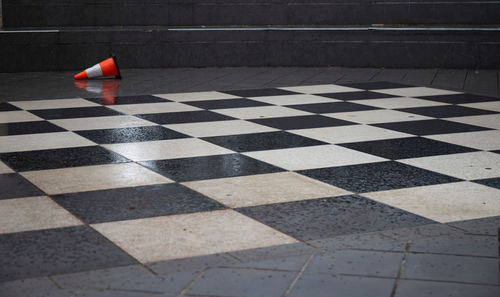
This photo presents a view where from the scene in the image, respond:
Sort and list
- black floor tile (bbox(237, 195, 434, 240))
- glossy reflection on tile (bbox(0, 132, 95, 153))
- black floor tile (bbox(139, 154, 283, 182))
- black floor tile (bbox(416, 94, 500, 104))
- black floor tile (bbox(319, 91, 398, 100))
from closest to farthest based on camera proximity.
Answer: black floor tile (bbox(237, 195, 434, 240)) → black floor tile (bbox(139, 154, 283, 182)) → glossy reflection on tile (bbox(0, 132, 95, 153)) → black floor tile (bbox(416, 94, 500, 104)) → black floor tile (bbox(319, 91, 398, 100))

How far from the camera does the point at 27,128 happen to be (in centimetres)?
547

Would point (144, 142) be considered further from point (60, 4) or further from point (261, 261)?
point (60, 4)

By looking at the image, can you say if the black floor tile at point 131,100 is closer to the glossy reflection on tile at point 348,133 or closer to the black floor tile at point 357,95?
the black floor tile at point 357,95

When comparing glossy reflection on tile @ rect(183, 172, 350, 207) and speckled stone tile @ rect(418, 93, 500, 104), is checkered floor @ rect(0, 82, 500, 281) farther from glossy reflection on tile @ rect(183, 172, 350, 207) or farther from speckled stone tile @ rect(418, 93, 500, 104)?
speckled stone tile @ rect(418, 93, 500, 104)

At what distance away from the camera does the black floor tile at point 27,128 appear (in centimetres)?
531

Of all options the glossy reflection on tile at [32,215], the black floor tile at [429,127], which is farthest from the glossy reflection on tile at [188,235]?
the black floor tile at [429,127]

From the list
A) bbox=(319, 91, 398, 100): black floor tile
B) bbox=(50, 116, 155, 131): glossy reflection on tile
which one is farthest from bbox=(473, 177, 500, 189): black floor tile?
bbox=(319, 91, 398, 100): black floor tile

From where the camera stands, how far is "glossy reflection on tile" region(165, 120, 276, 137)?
530 cm

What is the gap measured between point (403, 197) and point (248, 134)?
5.96 feet

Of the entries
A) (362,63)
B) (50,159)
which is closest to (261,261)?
(50,159)

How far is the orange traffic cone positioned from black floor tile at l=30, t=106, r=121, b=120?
2.03 m

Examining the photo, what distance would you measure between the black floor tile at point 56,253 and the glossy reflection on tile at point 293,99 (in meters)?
3.87

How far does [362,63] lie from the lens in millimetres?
9461

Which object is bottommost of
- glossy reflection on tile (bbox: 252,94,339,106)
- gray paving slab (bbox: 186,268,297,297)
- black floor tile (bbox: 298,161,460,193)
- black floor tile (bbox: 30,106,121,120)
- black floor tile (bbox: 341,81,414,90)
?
black floor tile (bbox: 30,106,121,120)
